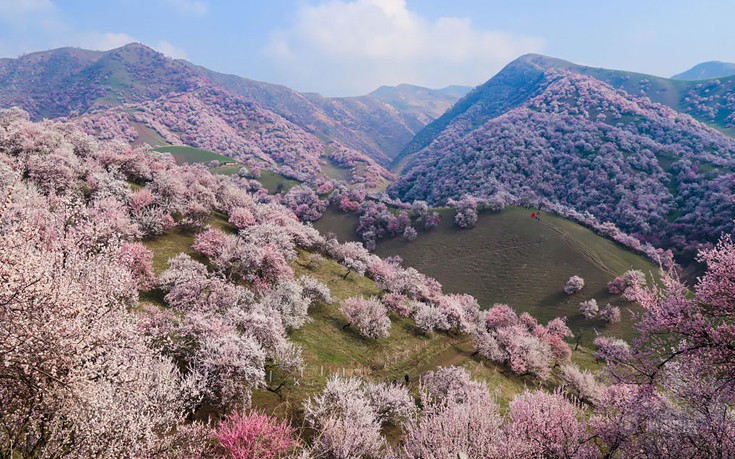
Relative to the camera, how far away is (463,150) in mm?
130375

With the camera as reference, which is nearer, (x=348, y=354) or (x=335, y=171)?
(x=348, y=354)

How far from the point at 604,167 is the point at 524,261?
64.4 metres

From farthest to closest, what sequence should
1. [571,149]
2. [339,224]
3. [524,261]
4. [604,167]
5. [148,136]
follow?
[148,136], [571,149], [604,167], [339,224], [524,261]

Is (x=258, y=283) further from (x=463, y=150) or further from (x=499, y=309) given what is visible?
(x=463, y=150)

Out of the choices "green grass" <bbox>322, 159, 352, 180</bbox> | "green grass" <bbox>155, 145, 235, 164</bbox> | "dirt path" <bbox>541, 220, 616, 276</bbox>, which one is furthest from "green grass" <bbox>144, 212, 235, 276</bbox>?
"green grass" <bbox>322, 159, 352, 180</bbox>

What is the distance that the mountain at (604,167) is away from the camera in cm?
8056

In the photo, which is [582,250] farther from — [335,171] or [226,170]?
[335,171]

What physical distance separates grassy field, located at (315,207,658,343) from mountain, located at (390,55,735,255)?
52.1 feet

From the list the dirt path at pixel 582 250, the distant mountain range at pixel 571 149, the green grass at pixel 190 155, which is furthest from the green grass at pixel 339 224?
the green grass at pixel 190 155

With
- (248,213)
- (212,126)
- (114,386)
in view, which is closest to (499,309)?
(248,213)

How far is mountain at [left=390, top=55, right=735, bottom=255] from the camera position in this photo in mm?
80562

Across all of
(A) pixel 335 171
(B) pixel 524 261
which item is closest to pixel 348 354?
(B) pixel 524 261

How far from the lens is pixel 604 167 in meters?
101

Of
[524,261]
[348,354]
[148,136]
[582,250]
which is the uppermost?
[148,136]
